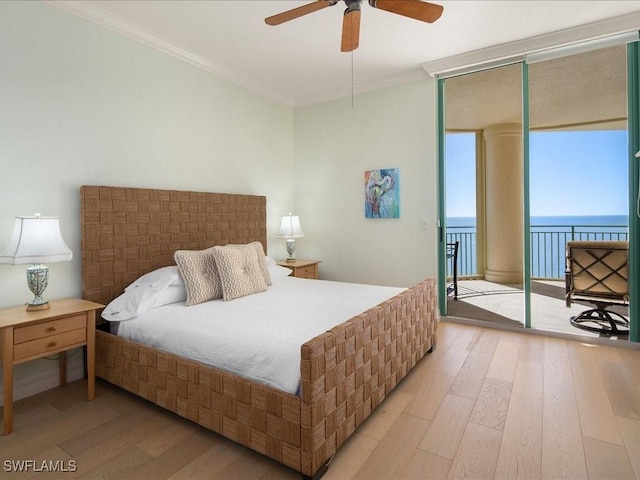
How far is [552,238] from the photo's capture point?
12.9ft

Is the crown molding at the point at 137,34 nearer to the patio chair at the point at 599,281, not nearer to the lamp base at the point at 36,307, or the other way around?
the lamp base at the point at 36,307

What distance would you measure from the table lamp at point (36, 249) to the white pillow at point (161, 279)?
0.50m

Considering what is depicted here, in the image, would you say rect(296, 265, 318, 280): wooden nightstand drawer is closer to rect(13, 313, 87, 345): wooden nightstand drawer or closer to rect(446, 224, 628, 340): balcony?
rect(446, 224, 628, 340): balcony

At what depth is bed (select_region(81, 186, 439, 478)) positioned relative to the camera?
1524mm

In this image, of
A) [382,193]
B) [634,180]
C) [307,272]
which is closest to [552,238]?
[634,180]

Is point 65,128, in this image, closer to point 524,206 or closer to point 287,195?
point 287,195

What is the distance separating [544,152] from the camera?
3.46 metres

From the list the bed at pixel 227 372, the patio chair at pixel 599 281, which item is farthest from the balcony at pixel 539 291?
the bed at pixel 227 372

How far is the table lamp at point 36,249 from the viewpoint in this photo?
201 centimetres

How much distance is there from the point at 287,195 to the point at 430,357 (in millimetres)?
2703

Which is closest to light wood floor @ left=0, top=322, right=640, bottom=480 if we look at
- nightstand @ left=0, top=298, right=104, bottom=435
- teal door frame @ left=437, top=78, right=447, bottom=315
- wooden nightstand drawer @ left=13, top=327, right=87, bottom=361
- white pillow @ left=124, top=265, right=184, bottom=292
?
nightstand @ left=0, top=298, right=104, bottom=435

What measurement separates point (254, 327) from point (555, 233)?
12.1ft

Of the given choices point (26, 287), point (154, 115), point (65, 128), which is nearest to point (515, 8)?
point (154, 115)
